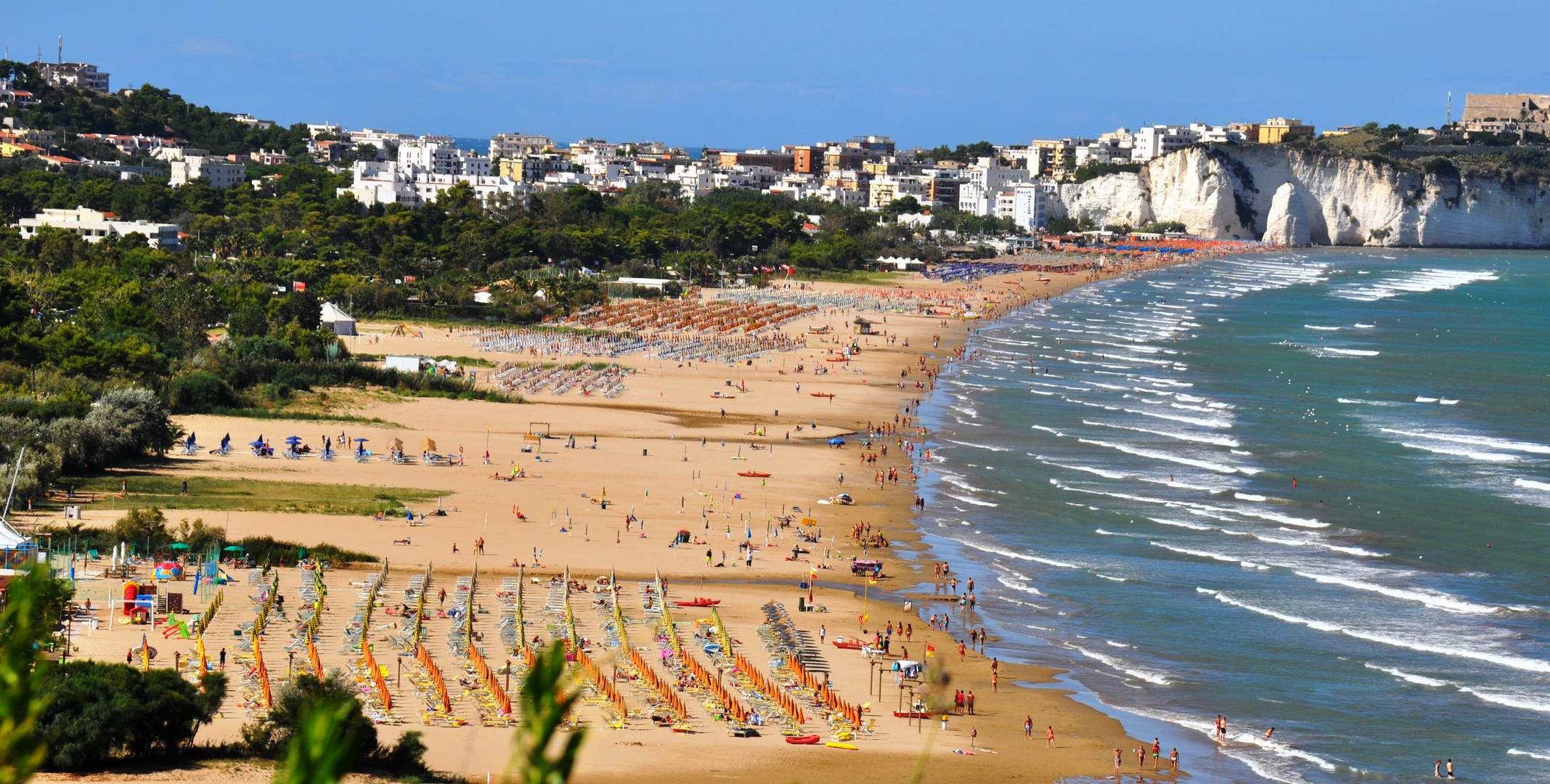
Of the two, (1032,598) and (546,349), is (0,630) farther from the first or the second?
(546,349)

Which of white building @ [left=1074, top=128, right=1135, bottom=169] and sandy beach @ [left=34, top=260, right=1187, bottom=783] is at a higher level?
white building @ [left=1074, top=128, right=1135, bottom=169]

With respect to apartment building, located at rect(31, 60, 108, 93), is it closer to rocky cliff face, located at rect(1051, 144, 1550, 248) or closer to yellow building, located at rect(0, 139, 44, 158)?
yellow building, located at rect(0, 139, 44, 158)

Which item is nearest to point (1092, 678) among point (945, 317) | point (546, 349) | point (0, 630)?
point (0, 630)

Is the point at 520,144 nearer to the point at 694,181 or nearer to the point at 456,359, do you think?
the point at 694,181

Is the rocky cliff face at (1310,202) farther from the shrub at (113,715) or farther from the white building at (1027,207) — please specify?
the shrub at (113,715)

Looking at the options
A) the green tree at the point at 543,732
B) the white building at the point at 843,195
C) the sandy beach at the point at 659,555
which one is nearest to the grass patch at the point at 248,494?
the sandy beach at the point at 659,555

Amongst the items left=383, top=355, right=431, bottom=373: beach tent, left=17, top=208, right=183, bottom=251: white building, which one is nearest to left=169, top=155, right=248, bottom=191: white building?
left=17, top=208, right=183, bottom=251: white building
